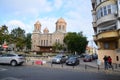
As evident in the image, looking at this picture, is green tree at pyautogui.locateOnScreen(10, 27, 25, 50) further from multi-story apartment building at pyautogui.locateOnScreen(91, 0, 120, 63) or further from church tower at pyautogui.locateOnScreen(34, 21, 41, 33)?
multi-story apartment building at pyautogui.locateOnScreen(91, 0, 120, 63)

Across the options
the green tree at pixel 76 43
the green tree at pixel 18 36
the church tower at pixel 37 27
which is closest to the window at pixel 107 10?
the green tree at pixel 18 36

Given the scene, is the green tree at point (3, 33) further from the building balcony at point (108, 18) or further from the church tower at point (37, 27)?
the church tower at point (37, 27)

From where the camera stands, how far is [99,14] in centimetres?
3366

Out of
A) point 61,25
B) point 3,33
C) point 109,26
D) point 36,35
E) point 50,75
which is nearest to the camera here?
point 50,75

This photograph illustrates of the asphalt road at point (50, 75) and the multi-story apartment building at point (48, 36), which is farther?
the multi-story apartment building at point (48, 36)

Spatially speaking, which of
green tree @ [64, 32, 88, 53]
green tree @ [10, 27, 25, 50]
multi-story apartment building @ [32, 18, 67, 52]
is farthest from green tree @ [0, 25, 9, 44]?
multi-story apartment building @ [32, 18, 67, 52]

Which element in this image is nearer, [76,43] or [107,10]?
[107,10]

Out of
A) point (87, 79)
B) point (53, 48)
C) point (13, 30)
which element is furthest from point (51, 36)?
point (87, 79)

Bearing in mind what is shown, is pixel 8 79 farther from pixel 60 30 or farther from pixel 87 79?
pixel 60 30

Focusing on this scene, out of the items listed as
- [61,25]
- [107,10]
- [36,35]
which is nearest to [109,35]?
[107,10]

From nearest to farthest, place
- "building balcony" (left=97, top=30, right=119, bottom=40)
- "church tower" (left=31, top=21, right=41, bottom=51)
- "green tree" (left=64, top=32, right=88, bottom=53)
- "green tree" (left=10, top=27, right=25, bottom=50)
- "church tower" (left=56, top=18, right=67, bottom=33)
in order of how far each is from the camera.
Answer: "building balcony" (left=97, top=30, right=119, bottom=40) < "green tree" (left=10, top=27, right=25, bottom=50) < "green tree" (left=64, top=32, right=88, bottom=53) < "church tower" (left=56, top=18, right=67, bottom=33) < "church tower" (left=31, top=21, right=41, bottom=51)

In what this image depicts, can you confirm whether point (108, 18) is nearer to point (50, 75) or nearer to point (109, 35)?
point (109, 35)

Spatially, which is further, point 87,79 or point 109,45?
point 109,45

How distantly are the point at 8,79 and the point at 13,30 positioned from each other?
70140mm
